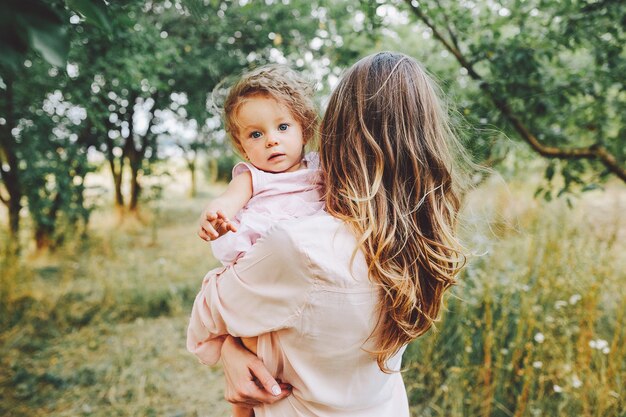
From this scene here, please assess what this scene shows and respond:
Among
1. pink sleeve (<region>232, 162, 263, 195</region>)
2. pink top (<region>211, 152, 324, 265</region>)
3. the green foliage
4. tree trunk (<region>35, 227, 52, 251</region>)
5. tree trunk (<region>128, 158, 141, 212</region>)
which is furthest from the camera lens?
tree trunk (<region>128, 158, 141, 212</region>)

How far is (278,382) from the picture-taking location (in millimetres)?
1178

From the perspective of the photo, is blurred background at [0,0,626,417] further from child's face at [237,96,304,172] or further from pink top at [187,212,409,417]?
pink top at [187,212,409,417]

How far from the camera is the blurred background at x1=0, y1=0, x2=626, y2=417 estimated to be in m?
2.45

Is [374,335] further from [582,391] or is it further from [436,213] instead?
[582,391]

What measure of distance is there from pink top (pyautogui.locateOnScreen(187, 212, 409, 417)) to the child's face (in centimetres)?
37

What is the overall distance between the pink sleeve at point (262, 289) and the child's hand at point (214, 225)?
0.29 feet

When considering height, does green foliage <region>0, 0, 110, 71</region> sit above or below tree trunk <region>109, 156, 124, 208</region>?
above

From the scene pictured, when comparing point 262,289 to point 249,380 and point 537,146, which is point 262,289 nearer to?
point 249,380

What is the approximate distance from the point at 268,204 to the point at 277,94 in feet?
1.08

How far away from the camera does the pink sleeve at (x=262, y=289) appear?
1023mm

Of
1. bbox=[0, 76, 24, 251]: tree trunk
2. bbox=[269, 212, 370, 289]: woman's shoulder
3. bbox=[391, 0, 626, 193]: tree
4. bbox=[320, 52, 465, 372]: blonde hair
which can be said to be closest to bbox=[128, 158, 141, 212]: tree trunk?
Answer: bbox=[0, 76, 24, 251]: tree trunk

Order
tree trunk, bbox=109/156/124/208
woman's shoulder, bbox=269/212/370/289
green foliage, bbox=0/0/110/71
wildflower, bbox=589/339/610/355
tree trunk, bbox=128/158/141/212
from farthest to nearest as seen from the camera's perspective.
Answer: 1. tree trunk, bbox=128/158/141/212
2. tree trunk, bbox=109/156/124/208
3. wildflower, bbox=589/339/610/355
4. woman's shoulder, bbox=269/212/370/289
5. green foliage, bbox=0/0/110/71

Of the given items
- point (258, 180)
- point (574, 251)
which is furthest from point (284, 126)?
point (574, 251)

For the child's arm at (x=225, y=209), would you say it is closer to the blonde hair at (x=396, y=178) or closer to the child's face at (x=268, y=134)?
the child's face at (x=268, y=134)
